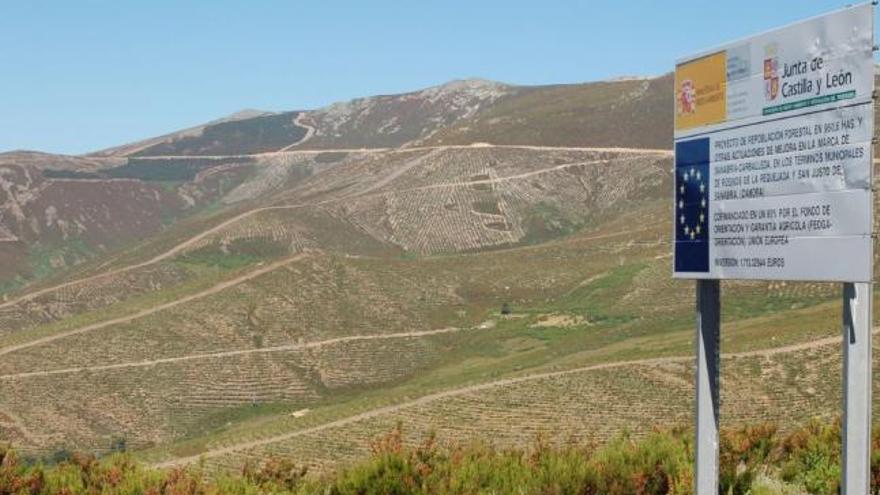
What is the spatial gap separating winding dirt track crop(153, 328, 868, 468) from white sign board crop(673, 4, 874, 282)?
94.1 feet

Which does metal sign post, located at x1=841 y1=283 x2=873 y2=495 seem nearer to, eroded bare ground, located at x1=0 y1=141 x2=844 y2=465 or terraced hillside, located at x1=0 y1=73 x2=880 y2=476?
terraced hillside, located at x1=0 y1=73 x2=880 y2=476

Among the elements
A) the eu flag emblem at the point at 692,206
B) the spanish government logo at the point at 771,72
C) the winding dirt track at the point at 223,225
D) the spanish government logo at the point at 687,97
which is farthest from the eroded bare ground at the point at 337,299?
the spanish government logo at the point at 771,72

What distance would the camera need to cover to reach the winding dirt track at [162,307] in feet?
196

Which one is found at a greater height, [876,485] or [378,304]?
[876,485]

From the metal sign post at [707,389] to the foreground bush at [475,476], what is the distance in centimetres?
174

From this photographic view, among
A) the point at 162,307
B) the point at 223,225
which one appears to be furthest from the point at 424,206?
the point at 162,307

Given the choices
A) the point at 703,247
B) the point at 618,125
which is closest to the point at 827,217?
the point at 703,247

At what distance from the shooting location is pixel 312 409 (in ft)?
159

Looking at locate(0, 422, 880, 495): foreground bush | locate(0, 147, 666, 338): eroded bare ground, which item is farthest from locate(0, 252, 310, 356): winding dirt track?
locate(0, 422, 880, 495): foreground bush

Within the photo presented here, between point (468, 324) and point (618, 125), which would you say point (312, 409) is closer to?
point (468, 324)

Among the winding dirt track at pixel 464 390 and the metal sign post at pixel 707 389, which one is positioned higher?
the metal sign post at pixel 707 389

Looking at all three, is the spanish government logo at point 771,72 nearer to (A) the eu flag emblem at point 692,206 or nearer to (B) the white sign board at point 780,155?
(B) the white sign board at point 780,155

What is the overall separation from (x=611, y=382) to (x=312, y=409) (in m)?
15.7

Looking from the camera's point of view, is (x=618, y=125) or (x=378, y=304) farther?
(x=618, y=125)
